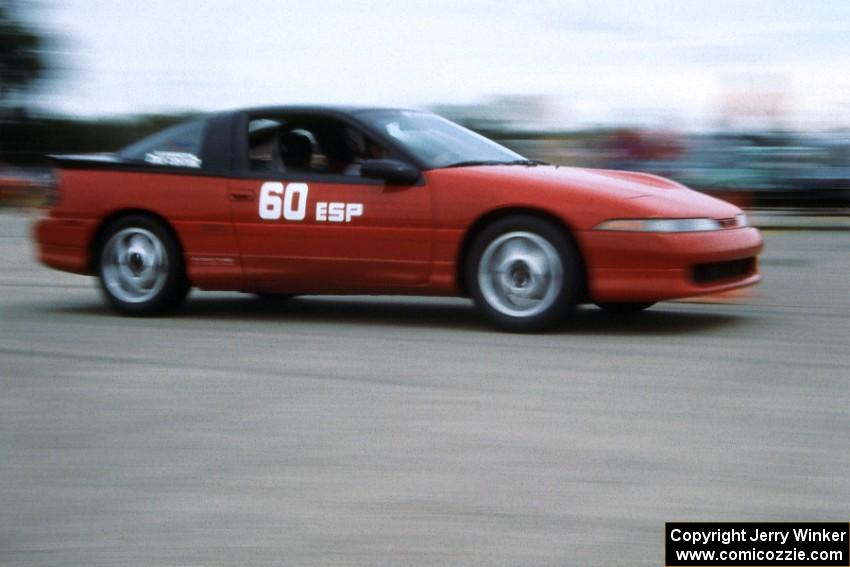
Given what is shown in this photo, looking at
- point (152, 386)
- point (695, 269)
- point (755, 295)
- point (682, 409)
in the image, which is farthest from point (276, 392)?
point (755, 295)

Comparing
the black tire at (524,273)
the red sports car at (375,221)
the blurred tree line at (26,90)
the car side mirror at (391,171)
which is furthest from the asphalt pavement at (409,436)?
the blurred tree line at (26,90)

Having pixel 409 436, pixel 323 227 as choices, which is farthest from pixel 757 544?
pixel 323 227

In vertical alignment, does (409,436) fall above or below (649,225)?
Answer: below

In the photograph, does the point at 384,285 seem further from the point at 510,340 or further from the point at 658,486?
the point at 658,486

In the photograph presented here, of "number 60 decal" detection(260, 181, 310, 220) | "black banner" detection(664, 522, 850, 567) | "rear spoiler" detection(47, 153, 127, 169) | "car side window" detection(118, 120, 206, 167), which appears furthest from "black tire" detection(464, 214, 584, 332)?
"black banner" detection(664, 522, 850, 567)

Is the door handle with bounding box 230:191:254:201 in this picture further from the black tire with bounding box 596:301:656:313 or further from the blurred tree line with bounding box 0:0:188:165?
the blurred tree line with bounding box 0:0:188:165

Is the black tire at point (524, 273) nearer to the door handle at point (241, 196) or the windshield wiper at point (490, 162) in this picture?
the windshield wiper at point (490, 162)

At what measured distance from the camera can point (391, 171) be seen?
7.50 m

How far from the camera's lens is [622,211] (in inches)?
281

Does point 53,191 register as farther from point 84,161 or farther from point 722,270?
point 722,270

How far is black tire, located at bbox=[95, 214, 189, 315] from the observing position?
8.33 m

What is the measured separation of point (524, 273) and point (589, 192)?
559mm

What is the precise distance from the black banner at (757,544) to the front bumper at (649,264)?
11.5 feet

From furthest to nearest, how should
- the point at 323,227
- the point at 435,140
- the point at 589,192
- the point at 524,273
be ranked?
the point at 435,140 < the point at 323,227 < the point at 524,273 < the point at 589,192
